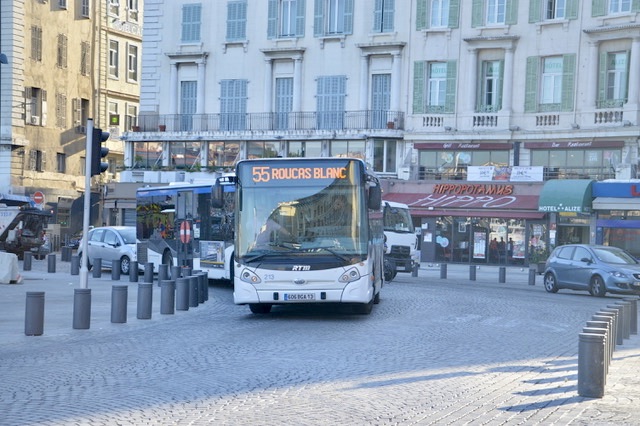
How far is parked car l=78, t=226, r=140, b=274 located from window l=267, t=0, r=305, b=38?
1810cm

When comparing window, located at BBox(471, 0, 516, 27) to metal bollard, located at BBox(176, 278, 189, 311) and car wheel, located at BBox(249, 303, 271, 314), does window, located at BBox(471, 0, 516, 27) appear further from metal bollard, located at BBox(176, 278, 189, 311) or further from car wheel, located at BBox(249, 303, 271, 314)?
car wheel, located at BBox(249, 303, 271, 314)

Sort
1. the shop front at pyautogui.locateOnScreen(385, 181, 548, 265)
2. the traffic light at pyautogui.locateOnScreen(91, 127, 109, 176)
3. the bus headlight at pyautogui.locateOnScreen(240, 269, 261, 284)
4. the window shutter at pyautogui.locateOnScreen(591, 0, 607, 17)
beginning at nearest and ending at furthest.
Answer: the bus headlight at pyautogui.locateOnScreen(240, 269, 261, 284), the traffic light at pyautogui.locateOnScreen(91, 127, 109, 176), the window shutter at pyautogui.locateOnScreen(591, 0, 607, 17), the shop front at pyautogui.locateOnScreen(385, 181, 548, 265)

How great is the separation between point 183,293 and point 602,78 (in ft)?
91.0

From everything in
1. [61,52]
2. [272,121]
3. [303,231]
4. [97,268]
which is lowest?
[97,268]

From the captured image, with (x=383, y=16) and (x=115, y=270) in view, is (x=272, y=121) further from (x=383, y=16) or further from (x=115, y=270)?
(x=115, y=270)

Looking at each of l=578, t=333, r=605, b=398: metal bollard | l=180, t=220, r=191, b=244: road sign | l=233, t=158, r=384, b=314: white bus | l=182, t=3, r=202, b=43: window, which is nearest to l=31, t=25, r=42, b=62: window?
l=182, t=3, r=202, b=43: window

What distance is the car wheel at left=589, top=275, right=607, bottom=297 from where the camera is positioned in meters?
27.8

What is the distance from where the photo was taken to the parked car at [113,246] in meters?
34.1

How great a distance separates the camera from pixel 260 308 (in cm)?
1962

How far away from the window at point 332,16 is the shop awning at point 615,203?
1393 centimetres

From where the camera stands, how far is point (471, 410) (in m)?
9.77

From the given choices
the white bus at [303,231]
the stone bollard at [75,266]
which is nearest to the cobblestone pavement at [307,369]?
the white bus at [303,231]

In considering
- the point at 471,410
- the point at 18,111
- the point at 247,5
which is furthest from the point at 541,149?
the point at 471,410

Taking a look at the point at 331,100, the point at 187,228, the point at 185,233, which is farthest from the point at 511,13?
the point at 185,233
